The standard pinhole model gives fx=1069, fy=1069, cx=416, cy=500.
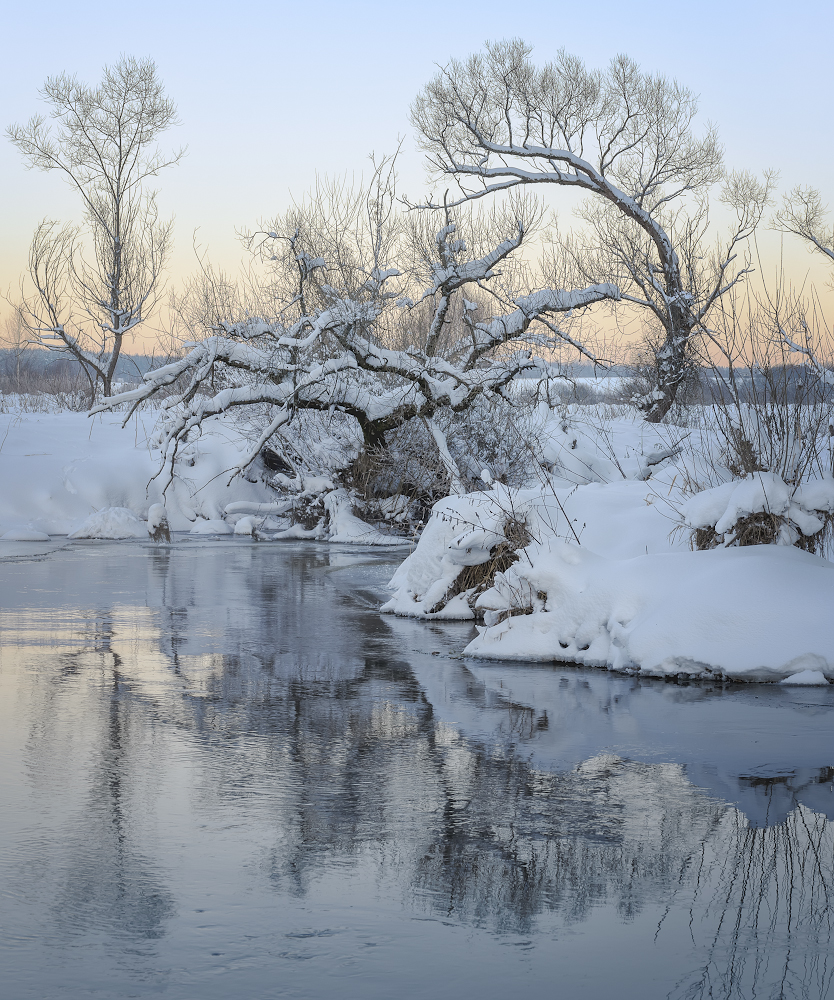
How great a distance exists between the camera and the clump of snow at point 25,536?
66.6 ft

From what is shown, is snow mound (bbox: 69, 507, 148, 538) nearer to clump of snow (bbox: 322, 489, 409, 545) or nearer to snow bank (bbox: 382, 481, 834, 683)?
clump of snow (bbox: 322, 489, 409, 545)

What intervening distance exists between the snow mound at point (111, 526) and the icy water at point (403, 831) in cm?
1306

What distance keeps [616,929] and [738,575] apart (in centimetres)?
529

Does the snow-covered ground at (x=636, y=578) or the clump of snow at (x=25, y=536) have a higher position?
the snow-covered ground at (x=636, y=578)

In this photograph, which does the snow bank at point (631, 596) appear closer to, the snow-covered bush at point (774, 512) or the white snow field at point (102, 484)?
the snow-covered bush at point (774, 512)

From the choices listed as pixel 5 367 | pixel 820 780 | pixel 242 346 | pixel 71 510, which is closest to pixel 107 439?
pixel 71 510

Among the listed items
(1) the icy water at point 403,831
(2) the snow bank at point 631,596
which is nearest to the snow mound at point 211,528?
(2) the snow bank at point 631,596

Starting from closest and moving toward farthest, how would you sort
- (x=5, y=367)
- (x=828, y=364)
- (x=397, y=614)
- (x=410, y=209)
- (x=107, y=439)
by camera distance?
(x=828, y=364) → (x=397, y=614) → (x=410, y=209) → (x=107, y=439) → (x=5, y=367)

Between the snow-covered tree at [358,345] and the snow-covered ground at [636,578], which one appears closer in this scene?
the snow-covered ground at [636,578]

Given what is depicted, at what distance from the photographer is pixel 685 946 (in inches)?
136

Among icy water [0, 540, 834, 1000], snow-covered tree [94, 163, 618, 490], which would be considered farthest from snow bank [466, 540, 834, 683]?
snow-covered tree [94, 163, 618, 490]

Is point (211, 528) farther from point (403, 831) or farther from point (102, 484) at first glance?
point (403, 831)

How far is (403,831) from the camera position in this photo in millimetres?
4480

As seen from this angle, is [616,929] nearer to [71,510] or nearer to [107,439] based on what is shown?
[71,510]
